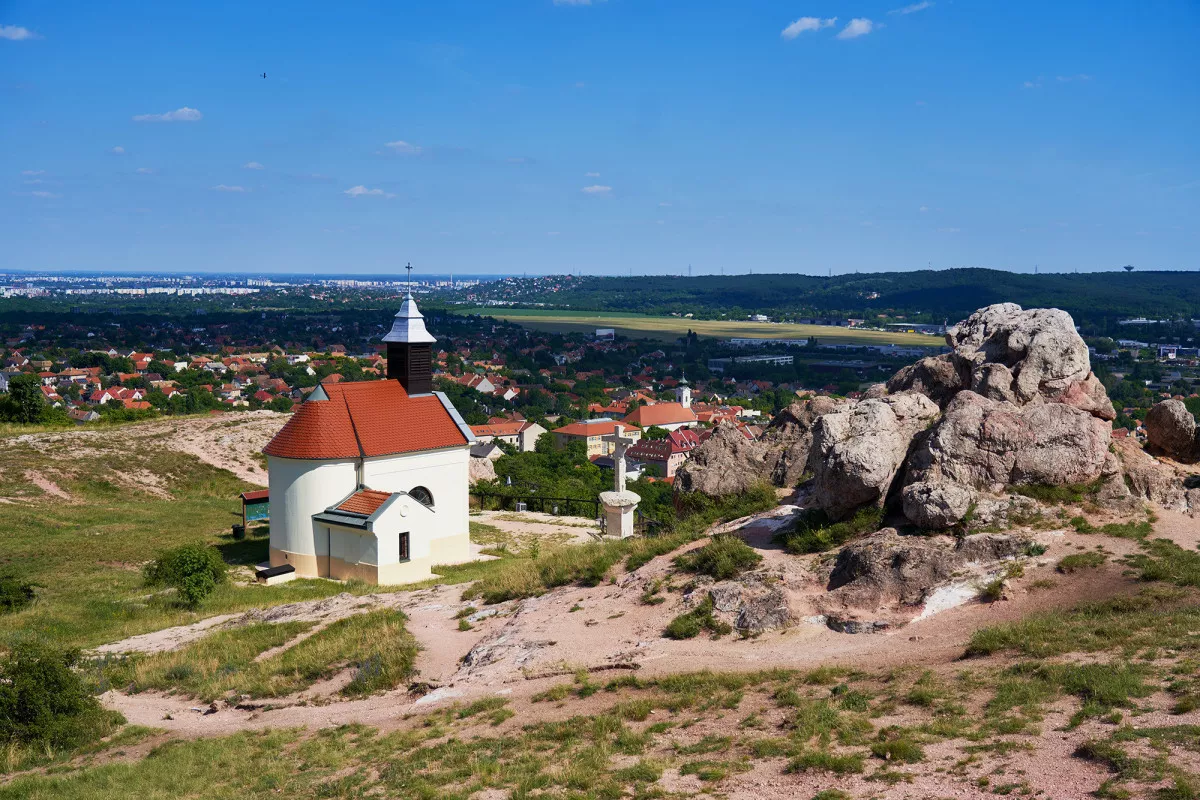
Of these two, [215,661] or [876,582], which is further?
[215,661]

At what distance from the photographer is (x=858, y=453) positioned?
1578cm

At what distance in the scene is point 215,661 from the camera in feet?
56.3

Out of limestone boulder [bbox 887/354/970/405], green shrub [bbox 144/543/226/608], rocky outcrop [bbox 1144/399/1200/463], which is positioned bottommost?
green shrub [bbox 144/543/226/608]

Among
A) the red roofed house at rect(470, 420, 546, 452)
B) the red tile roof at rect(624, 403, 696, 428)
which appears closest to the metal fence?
the red roofed house at rect(470, 420, 546, 452)

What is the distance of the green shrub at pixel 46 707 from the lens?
45.2 feet

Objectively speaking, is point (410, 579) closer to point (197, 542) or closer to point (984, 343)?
point (197, 542)

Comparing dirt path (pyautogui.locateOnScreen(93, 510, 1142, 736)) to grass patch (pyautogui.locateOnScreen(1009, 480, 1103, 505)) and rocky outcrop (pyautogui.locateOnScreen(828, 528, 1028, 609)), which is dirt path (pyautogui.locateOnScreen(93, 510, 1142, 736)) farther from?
grass patch (pyautogui.locateOnScreen(1009, 480, 1103, 505))

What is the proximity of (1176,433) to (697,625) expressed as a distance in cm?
1037

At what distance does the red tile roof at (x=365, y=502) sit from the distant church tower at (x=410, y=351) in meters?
4.10

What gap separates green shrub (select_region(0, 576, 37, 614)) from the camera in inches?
830

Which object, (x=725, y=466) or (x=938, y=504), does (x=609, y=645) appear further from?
(x=725, y=466)

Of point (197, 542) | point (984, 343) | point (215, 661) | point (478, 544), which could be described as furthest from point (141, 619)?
point (984, 343)

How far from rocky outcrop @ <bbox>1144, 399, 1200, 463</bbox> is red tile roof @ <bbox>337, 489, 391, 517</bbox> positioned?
17159mm

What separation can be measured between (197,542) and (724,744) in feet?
73.0
